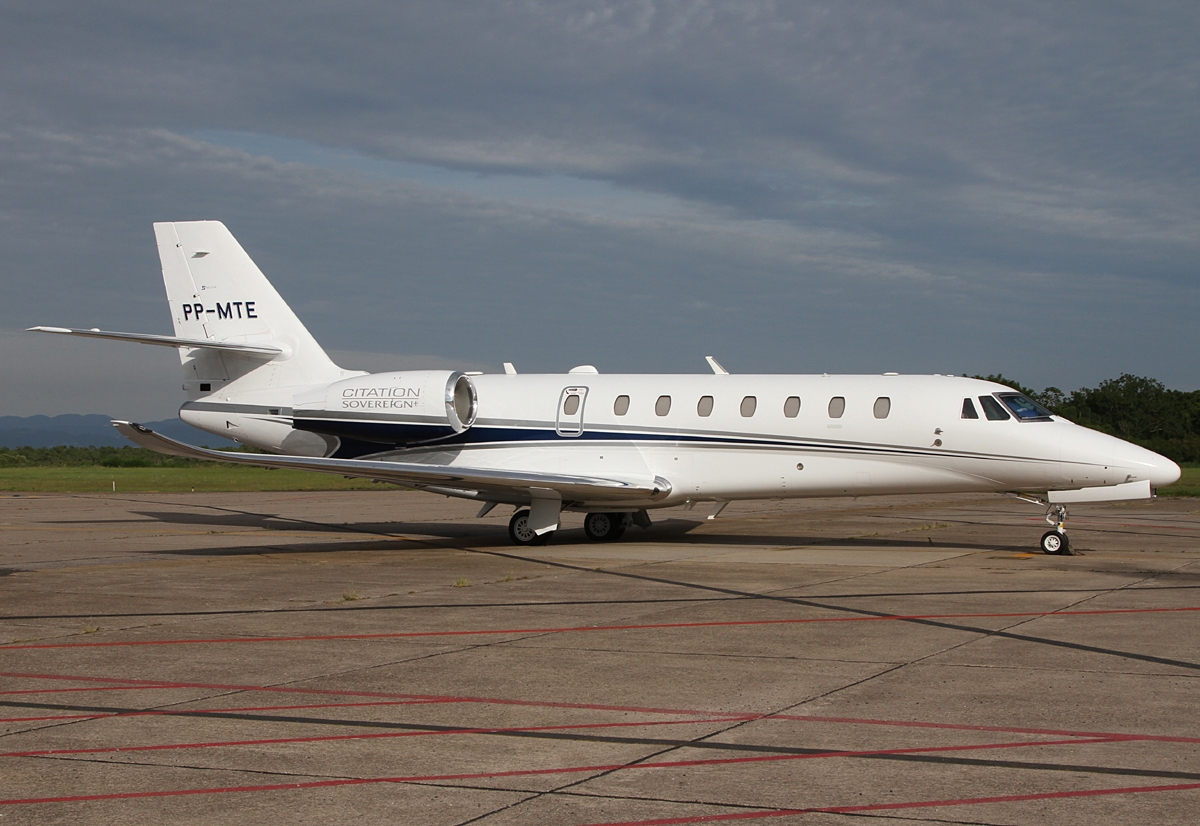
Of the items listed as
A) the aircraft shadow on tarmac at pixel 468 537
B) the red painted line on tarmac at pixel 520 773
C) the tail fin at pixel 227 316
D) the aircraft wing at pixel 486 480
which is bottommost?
the red painted line on tarmac at pixel 520 773

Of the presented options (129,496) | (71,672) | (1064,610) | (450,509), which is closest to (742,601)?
(1064,610)

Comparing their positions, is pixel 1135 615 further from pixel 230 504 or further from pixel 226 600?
pixel 230 504

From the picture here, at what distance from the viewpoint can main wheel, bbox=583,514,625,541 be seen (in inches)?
816

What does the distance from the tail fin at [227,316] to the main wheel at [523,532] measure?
192 inches

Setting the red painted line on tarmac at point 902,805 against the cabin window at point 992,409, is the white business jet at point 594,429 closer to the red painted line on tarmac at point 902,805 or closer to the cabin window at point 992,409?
the cabin window at point 992,409

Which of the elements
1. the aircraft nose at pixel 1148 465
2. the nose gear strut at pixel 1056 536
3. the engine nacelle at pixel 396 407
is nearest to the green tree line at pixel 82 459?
the engine nacelle at pixel 396 407

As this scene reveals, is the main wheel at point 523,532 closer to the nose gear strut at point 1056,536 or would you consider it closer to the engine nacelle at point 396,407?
the engine nacelle at point 396,407

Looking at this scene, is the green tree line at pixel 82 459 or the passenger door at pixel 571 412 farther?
the green tree line at pixel 82 459

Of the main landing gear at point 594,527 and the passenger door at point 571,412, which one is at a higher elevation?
the passenger door at point 571,412

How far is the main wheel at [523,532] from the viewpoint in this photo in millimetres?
19486

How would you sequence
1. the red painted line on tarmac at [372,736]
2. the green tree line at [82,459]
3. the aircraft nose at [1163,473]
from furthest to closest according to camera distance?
the green tree line at [82,459], the aircraft nose at [1163,473], the red painted line on tarmac at [372,736]

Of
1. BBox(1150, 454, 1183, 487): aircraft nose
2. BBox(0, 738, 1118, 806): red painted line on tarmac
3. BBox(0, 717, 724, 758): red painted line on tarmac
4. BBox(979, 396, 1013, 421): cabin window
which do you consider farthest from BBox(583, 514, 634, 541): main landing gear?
BBox(0, 738, 1118, 806): red painted line on tarmac

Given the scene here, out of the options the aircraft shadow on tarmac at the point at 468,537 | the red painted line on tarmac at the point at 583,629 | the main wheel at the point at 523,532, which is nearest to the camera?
the red painted line on tarmac at the point at 583,629

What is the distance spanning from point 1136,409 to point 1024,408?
66.2 meters
